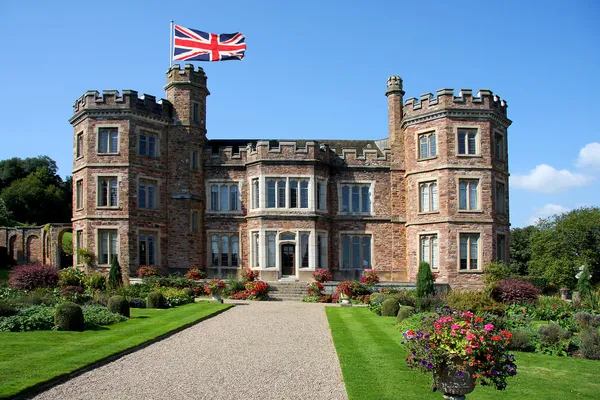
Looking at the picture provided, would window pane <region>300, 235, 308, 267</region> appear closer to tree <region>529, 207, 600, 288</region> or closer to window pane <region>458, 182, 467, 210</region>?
window pane <region>458, 182, 467, 210</region>

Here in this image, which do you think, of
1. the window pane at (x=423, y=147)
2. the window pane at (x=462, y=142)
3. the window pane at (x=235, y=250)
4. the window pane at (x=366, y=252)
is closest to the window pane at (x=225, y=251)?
the window pane at (x=235, y=250)

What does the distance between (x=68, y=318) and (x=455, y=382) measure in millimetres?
11180

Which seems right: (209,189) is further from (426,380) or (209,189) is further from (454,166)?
(426,380)

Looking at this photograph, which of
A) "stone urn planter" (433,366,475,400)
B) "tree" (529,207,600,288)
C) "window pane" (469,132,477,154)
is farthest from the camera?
"tree" (529,207,600,288)

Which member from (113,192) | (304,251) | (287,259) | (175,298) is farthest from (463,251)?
(113,192)

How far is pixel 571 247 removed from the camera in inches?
1736

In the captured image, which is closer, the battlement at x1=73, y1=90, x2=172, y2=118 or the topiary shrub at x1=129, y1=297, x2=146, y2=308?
the topiary shrub at x1=129, y1=297, x2=146, y2=308

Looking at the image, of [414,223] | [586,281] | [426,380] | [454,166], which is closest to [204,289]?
[414,223]

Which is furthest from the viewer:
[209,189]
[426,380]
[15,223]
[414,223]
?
[15,223]

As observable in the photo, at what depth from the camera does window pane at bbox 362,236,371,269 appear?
34.9 m

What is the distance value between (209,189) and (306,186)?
571cm

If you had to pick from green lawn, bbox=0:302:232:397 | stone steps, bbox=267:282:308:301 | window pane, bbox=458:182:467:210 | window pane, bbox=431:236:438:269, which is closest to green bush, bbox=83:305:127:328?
green lawn, bbox=0:302:232:397

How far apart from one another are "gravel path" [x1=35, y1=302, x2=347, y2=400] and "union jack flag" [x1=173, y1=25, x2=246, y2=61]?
19.0 meters

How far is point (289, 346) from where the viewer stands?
15.2 m
